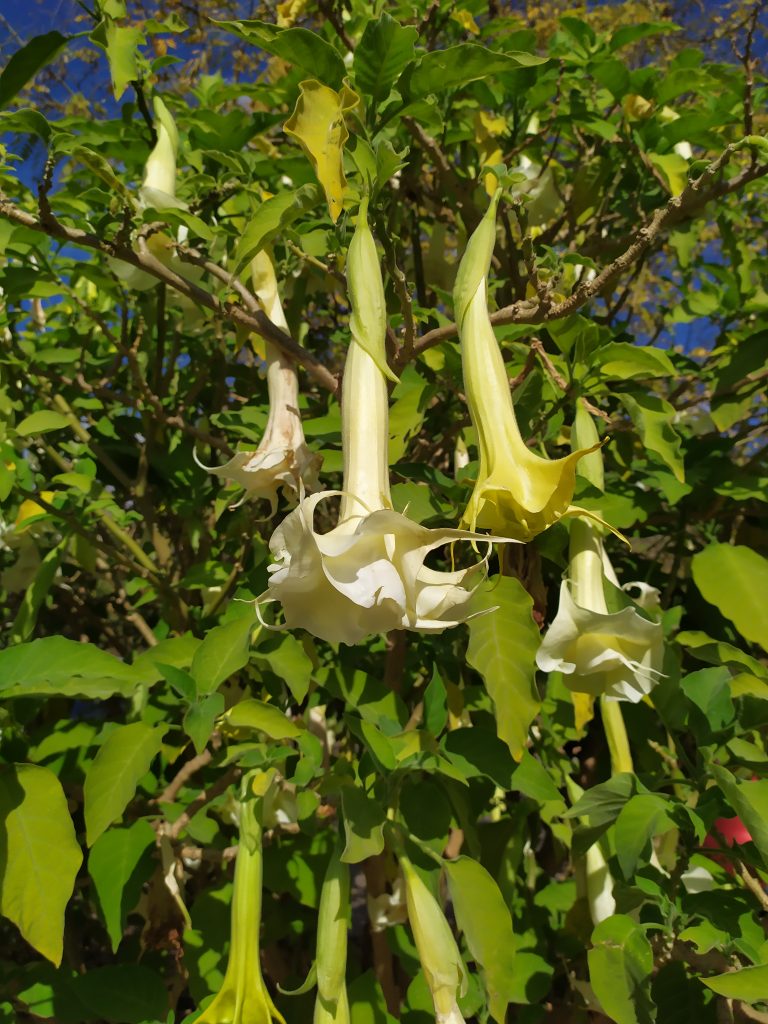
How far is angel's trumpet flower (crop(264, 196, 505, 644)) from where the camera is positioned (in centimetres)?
60

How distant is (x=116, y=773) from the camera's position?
3.00 ft

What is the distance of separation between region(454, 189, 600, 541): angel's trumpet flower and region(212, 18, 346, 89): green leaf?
0.30 metres

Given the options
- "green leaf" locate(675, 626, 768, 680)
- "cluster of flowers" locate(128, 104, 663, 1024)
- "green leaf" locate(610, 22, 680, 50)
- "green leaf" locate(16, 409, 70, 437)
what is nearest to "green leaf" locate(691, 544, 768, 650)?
"green leaf" locate(675, 626, 768, 680)

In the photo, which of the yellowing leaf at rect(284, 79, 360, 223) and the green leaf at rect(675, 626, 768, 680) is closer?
the yellowing leaf at rect(284, 79, 360, 223)

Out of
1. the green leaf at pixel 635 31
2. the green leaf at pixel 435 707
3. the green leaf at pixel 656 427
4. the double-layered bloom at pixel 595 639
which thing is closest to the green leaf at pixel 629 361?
the green leaf at pixel 656 427

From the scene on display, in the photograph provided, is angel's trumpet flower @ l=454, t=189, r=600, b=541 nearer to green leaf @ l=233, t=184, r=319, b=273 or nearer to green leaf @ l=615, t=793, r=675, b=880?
green leaf @ l=233, t=184, r=319, b=273

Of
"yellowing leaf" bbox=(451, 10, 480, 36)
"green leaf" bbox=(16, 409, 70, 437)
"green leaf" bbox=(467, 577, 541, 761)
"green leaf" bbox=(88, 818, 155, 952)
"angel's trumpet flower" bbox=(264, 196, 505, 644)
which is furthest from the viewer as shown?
"yellowing leaf" bbox=(451, 10, 480, 36)

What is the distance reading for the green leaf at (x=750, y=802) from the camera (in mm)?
837

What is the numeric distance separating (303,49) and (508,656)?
2.38ft

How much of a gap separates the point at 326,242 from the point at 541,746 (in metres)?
0.88

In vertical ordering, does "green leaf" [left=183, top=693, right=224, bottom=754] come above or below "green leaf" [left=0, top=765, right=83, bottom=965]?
above

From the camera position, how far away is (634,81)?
147cm

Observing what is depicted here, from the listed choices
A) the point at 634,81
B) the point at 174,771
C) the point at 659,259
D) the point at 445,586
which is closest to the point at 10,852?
the point at 445,586

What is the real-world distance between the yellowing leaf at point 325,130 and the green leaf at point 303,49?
0.08m
